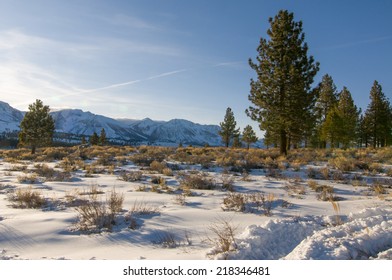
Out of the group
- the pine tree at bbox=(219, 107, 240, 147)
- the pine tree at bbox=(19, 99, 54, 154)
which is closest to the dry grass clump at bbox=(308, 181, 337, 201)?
the pine tree at bbox=(19, 99, 54, 154)

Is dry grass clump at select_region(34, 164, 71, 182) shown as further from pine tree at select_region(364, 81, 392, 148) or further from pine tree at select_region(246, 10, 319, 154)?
pine tree at select_region(364, 81, 392, 148)

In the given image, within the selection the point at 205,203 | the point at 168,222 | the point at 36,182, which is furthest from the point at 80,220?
the point at 36,182

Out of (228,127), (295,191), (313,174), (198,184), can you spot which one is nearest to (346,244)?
(295,191)

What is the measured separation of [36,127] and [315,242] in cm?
3047

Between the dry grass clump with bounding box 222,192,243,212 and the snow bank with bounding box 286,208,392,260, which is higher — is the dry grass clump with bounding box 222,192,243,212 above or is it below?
below

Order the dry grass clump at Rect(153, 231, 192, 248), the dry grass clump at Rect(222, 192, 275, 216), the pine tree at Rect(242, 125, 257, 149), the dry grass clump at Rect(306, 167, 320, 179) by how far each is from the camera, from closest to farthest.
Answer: the dry grass clump at Rect(153, 231, 192, 248) < the dry grass clump at Rect(222, 192, 275, 216) < the dry grass clump at Rect(306, 167, 320, 179) < the pine tree at Rect(242, 125, 257, 149)

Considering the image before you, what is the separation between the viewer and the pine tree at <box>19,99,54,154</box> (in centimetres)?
2678

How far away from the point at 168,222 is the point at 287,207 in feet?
8.69

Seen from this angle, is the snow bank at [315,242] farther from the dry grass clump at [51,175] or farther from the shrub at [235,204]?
the dry grass clump at [51,175]

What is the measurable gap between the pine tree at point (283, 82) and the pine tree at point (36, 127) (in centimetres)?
2137

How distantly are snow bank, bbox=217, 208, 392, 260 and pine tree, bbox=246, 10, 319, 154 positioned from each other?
1513 cm

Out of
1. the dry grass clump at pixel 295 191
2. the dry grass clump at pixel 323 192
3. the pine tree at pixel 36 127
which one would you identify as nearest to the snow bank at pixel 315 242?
the dry grass clump at pixel 323 192

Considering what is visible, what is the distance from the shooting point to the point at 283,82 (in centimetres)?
1836

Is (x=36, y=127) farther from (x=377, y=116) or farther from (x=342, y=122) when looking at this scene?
(x=377, y=116)
